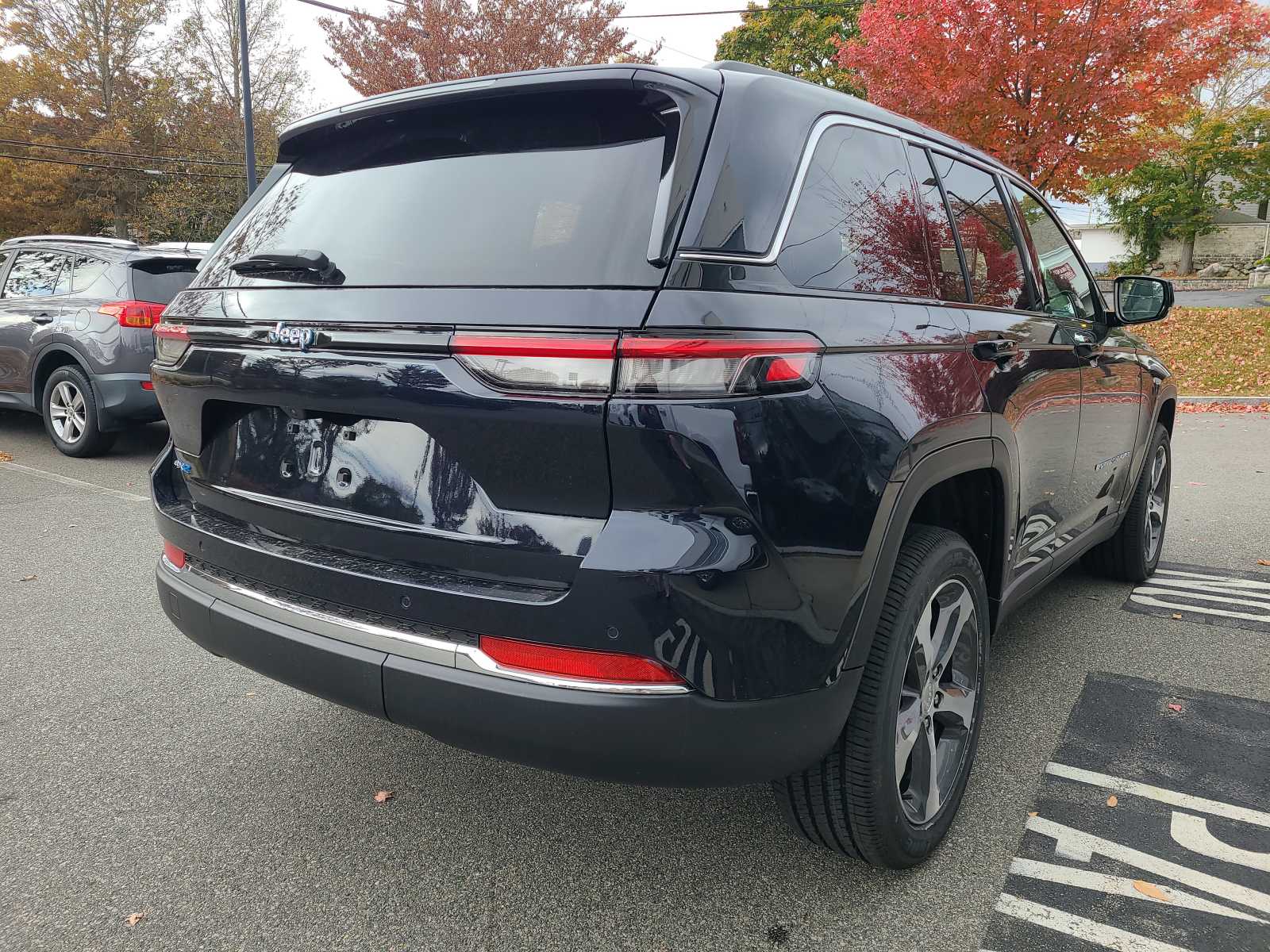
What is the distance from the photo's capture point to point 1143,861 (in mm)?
2365

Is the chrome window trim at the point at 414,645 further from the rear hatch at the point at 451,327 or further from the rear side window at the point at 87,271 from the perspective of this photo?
the rear side window at the point at 87,271

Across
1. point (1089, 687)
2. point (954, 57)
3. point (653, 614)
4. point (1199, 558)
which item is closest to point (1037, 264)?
point (1089, 687)

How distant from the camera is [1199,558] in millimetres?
5301

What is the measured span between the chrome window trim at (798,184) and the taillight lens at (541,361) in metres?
0.26

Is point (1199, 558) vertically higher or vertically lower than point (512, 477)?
lower

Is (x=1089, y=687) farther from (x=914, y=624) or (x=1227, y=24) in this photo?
(x=1227, y=24)

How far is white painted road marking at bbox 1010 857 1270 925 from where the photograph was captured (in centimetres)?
219

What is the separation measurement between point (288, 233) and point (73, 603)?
8.86 feet

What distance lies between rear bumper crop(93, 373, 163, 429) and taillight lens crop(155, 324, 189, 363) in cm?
532

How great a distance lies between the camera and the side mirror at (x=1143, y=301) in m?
3.96

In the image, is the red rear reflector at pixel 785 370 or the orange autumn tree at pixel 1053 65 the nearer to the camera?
the red rear reflector at pixel 785 370

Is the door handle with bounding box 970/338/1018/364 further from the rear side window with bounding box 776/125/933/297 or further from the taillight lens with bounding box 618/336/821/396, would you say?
the taillight lens with bounding box 618/336/821/396

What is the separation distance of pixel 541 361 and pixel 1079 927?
5.63 ft

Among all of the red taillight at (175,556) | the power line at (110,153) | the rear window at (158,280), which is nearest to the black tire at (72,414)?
the rear window at (158,280)
